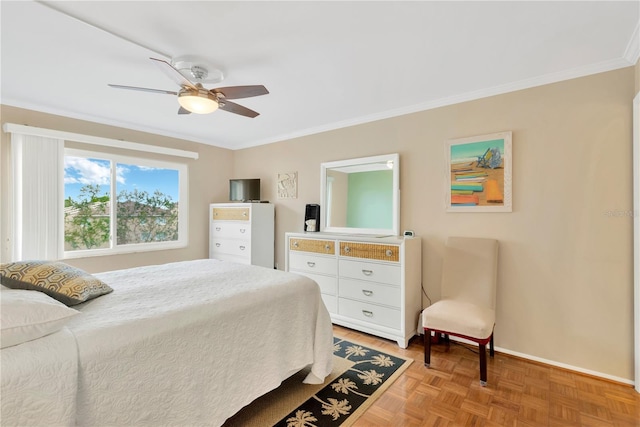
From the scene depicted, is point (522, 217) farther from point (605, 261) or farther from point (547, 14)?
point (547, 14)

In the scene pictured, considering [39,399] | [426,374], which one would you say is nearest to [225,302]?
[39,399]

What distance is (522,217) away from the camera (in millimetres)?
2629

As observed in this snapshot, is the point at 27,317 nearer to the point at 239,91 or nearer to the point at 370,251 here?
the point at 239,91

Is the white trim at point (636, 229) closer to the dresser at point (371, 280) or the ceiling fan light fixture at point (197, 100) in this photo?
the dresser at point (371, 280)

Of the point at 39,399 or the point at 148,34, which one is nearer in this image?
the point at 39,399

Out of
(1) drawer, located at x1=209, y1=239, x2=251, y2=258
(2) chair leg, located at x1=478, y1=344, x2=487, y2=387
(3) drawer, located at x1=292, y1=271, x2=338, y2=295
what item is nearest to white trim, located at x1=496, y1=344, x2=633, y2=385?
(2) chair leg, located at x1=478, y1=344, x2=487, y2=387

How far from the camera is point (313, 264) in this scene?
3521mm

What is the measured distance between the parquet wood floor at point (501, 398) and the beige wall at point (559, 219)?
0.73 ft

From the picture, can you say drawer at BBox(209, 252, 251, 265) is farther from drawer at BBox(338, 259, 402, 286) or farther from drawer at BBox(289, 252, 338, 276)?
drawer at BBox(338, 259, 402, 286)

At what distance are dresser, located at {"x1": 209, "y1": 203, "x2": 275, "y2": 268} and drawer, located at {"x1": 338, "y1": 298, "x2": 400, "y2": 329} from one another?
1598mm

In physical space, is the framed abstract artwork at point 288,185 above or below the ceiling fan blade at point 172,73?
below

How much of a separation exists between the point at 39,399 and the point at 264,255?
3393mm

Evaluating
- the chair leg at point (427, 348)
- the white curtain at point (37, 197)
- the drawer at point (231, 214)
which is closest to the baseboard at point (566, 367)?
the chair leg at point (427, 348)

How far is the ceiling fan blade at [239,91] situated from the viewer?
2.12 metres
